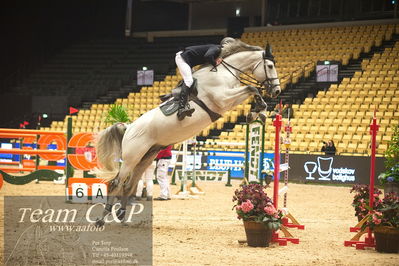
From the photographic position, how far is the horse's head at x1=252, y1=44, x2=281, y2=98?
7.64 m

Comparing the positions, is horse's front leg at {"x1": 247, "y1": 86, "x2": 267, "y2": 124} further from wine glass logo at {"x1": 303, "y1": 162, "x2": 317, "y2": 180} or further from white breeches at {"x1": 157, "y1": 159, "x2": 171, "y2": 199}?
wine glass logo at {"x1": 303, "y1": 162, "x2": 317, "y2": 180}

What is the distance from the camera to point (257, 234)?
659 cm

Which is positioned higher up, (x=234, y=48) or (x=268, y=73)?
(x=234, y=48)

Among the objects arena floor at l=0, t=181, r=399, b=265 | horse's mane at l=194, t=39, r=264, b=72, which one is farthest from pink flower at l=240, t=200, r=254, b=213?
horse's mane at l=194, t=39, r=264, b=72

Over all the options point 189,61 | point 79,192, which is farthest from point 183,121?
point 79,192

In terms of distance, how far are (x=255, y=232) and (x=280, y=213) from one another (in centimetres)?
42

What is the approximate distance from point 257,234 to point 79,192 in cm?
422

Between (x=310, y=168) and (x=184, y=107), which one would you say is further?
(x=310, y=168)

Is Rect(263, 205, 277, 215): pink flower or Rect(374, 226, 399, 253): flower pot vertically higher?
Rect(263, 205, 277, 215): pink flower

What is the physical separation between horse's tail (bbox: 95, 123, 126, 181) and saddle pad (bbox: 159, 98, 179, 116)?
102 centimetres

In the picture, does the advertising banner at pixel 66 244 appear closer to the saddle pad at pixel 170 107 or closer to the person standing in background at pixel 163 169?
the saddle pad at pixel 170 107

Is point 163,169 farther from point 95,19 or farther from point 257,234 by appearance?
point 95,19

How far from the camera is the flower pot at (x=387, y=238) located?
20.9 ft

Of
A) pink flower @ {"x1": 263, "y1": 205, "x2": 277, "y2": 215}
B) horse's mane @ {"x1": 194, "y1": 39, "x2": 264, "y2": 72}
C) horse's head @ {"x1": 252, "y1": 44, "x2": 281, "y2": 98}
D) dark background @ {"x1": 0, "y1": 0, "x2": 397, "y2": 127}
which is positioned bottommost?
pink flower @ {"x1": 263, "y1": 205, "x2": 277, "y2": 215}
